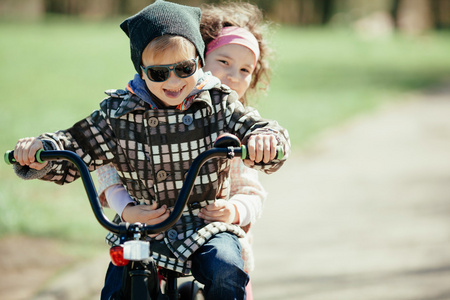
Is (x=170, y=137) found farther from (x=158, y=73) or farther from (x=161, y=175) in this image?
(x=158, y=73)

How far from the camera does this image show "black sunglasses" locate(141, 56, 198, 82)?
7.01 ft

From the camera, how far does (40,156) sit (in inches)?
80.5

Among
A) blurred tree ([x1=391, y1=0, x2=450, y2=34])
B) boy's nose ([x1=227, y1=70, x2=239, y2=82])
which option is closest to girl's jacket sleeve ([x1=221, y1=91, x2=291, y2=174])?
boy's nose ([x1=227, y1=70, x2=239, y2=82])

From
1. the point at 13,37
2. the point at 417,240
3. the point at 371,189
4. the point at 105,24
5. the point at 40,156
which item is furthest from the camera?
the point at 105,24

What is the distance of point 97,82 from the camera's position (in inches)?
487

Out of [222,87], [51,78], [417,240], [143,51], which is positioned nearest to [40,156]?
[143,51]

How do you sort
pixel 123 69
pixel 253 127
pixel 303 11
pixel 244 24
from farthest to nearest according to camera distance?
pixel 303 11 → pixel 123 69 → pixel 244 24 → pixel 253 127

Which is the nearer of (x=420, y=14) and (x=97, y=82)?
(x=97, y=82)

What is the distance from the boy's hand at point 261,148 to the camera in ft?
6.52

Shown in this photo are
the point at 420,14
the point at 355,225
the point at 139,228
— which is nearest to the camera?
the point at 139,228

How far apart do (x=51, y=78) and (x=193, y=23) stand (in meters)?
11.3

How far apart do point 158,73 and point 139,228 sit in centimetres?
56

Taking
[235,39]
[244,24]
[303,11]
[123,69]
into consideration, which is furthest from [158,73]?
[303,11]

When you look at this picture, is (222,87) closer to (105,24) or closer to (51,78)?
(51,78)
